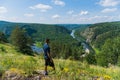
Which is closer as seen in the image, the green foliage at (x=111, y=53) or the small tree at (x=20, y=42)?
the green foliage at (x=111, y=53)

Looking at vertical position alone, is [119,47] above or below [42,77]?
below

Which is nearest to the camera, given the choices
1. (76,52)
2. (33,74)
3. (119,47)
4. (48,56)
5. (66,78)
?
(66,78)

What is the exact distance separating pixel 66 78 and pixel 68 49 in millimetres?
117574

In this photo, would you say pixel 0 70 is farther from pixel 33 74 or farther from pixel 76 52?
pixel 76 52

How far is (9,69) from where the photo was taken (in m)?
11.1

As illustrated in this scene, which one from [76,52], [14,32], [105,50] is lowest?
[76,52]

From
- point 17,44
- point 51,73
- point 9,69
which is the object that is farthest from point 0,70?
point 17,44

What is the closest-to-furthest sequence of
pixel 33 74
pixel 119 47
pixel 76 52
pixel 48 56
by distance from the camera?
pixel 33 74, pixel 48 56, pixel 119 47, pixel 76 52

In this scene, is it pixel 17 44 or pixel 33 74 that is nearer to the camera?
pixel 33 74

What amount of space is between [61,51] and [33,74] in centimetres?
11512

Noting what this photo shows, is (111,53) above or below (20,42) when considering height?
below

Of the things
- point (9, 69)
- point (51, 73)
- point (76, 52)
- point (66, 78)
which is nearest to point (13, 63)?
point (9, 69)

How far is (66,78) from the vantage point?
10227 millimetres

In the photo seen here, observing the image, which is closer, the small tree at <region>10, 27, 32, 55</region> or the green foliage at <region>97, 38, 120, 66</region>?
Result: the green foliage at <region>97, 38, 120, 66</region>
